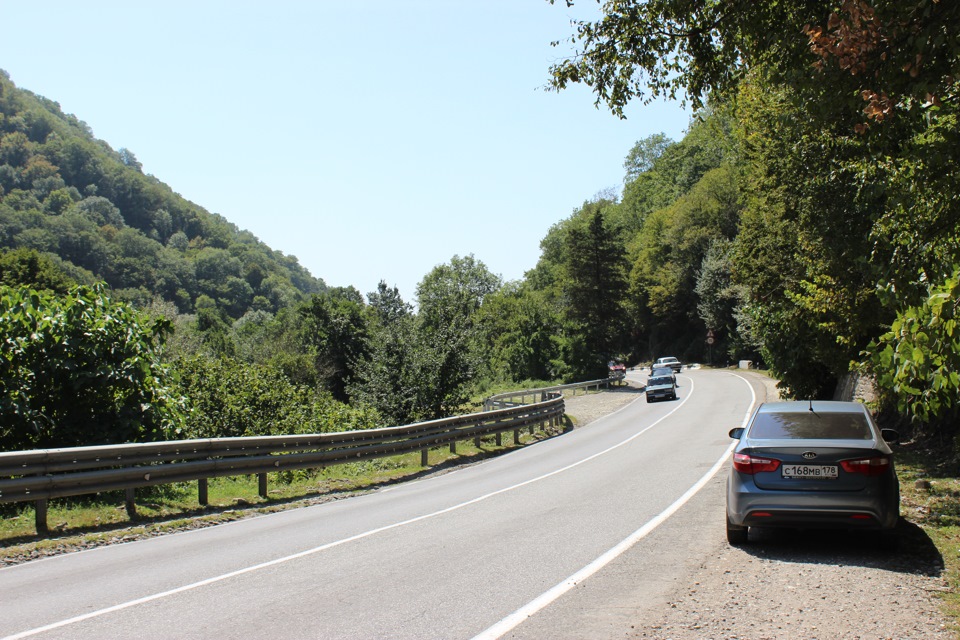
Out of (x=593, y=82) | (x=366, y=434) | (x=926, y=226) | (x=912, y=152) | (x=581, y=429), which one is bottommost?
(x=581, y=429)

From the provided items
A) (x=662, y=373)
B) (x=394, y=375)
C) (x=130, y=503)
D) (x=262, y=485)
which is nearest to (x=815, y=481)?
(x=130, y=503)

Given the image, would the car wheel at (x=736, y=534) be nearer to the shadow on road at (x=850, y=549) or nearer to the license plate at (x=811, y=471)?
the shadow on road at (x=850, y=549)

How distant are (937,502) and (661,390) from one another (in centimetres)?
3156

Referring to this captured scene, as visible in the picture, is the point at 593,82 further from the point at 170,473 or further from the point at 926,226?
the point at 170,473

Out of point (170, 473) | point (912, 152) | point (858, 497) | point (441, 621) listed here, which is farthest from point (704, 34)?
point (170, 473)

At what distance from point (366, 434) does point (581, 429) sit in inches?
628

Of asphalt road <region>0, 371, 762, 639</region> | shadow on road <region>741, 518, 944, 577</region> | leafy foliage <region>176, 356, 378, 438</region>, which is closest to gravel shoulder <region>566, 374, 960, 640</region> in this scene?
shadow on road <region>741, 518, 944, 577</region>

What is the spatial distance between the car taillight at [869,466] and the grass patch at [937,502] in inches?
39.6

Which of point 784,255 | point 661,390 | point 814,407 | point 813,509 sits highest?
point 784,255

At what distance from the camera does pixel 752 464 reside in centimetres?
805

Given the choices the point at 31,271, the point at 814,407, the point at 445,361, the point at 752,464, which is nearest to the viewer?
the point at 752,464

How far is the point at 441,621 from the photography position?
571 centimetres

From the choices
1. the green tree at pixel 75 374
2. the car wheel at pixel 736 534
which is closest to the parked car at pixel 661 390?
the green tree at pixel 75 374

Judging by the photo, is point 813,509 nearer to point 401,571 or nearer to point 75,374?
point 401,571
